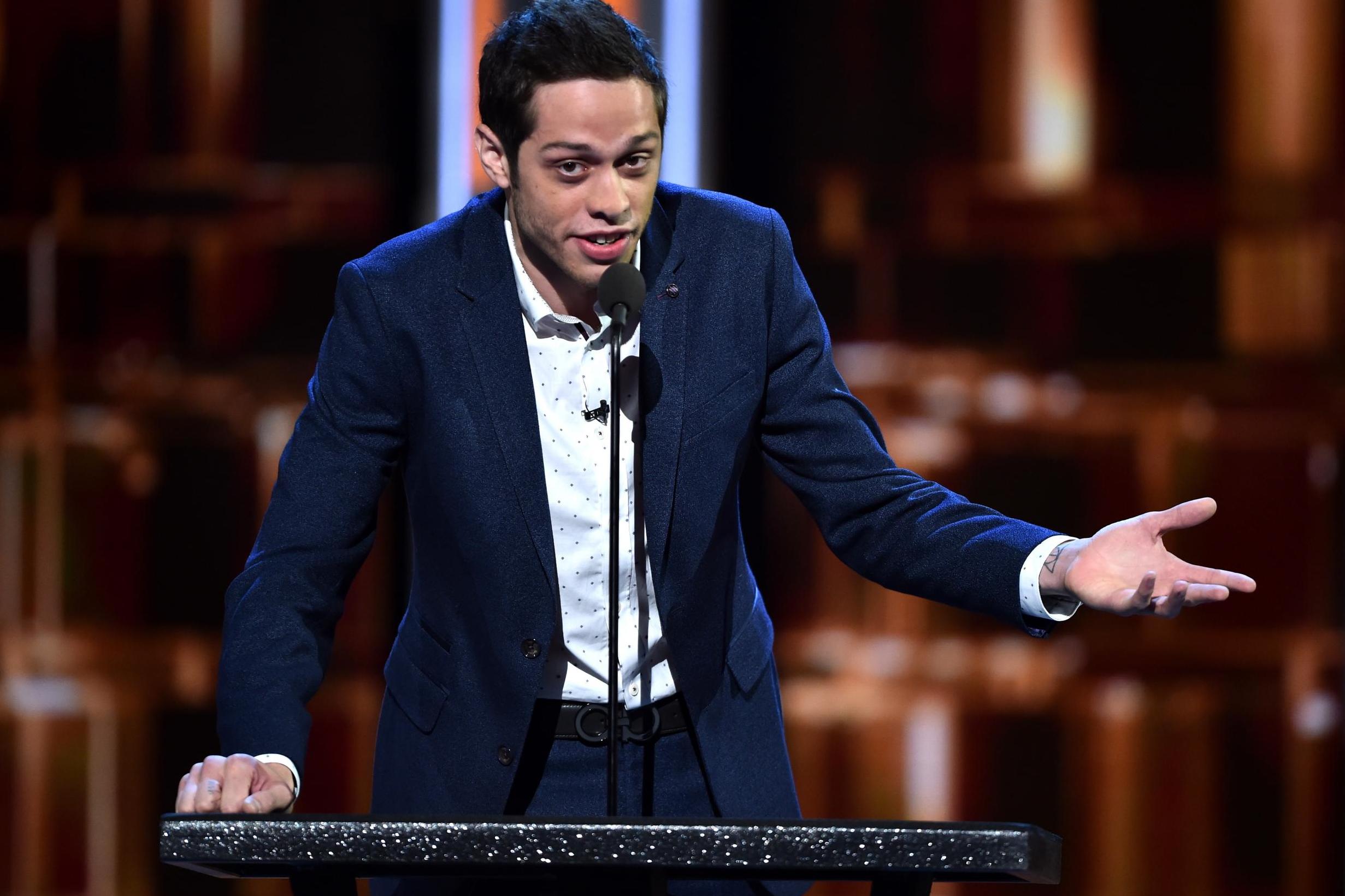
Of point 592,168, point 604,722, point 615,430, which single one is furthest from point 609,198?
point 604,722

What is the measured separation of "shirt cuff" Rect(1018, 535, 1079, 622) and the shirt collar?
538mm

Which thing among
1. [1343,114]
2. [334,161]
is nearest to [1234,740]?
[1343,114]

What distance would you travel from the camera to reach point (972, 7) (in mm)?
3465

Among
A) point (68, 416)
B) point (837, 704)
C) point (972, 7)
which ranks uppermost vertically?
point (972, 7)

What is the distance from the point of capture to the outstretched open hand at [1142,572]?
1394 millimetres

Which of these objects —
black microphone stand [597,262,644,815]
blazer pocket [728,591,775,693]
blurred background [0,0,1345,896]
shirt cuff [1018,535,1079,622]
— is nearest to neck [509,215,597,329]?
black microphone stand [597,262,644,815]

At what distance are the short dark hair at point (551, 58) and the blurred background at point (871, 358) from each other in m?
1.60

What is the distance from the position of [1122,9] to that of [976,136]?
16.5 inches

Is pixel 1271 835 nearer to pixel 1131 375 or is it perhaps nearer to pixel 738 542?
pixel 1131 375

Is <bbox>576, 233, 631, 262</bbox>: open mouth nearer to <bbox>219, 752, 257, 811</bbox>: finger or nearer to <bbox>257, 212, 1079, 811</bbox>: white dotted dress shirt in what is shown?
<bbox>257, 212, 1079, 811</bbox>: white dotted dress shirt

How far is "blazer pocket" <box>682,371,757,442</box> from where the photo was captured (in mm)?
1686

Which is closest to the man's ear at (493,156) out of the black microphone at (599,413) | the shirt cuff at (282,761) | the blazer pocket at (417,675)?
the black microphone at (599,413)

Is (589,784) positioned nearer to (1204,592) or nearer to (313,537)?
(313,537)

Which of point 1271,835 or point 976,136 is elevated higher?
point 976,136
